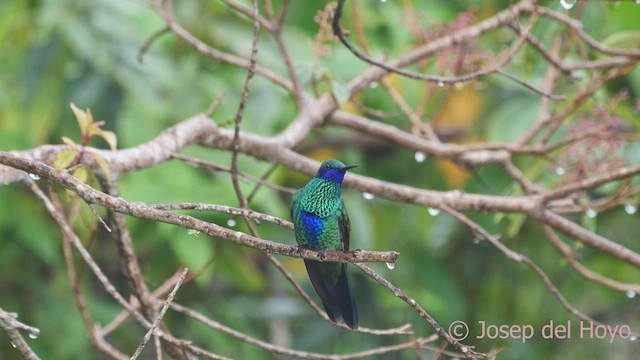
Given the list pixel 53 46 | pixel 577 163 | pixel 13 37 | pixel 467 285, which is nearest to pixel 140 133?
pixel 53 46

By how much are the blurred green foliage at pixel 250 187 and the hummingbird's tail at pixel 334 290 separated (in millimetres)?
846

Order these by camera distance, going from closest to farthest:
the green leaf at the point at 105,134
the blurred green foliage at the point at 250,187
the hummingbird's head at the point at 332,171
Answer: the hummingbird's head at the point at 332,171 < the green leaf at the point at 105,134 < the blurred green foliage at the point at 250,187

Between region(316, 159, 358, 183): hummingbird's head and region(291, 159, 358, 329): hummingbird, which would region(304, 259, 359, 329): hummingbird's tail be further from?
region(316, 159, 358, 183): hummingbird's head

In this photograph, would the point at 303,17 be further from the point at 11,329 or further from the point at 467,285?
the point at 11,329

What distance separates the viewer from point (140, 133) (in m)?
4.10

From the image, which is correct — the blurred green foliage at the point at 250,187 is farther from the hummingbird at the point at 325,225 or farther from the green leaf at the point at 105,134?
the hummingbird at the point at 325,225

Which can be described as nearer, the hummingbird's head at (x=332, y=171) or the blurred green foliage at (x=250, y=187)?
the hummingbird's head at (x=332, y=171)

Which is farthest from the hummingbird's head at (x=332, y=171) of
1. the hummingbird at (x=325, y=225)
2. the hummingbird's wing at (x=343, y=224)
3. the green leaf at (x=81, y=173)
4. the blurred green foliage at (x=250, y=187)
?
the blurred green foliage at (x=250, y=187)

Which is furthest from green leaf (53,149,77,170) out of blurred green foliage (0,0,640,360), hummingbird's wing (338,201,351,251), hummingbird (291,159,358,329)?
blurred green foliage (0,0,640,360)

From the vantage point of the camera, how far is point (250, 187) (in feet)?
13.3

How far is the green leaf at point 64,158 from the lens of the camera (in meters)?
2.51

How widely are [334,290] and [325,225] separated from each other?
20 centimetres

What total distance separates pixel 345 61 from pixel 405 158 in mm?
1179

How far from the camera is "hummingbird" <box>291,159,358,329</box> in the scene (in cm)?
246
